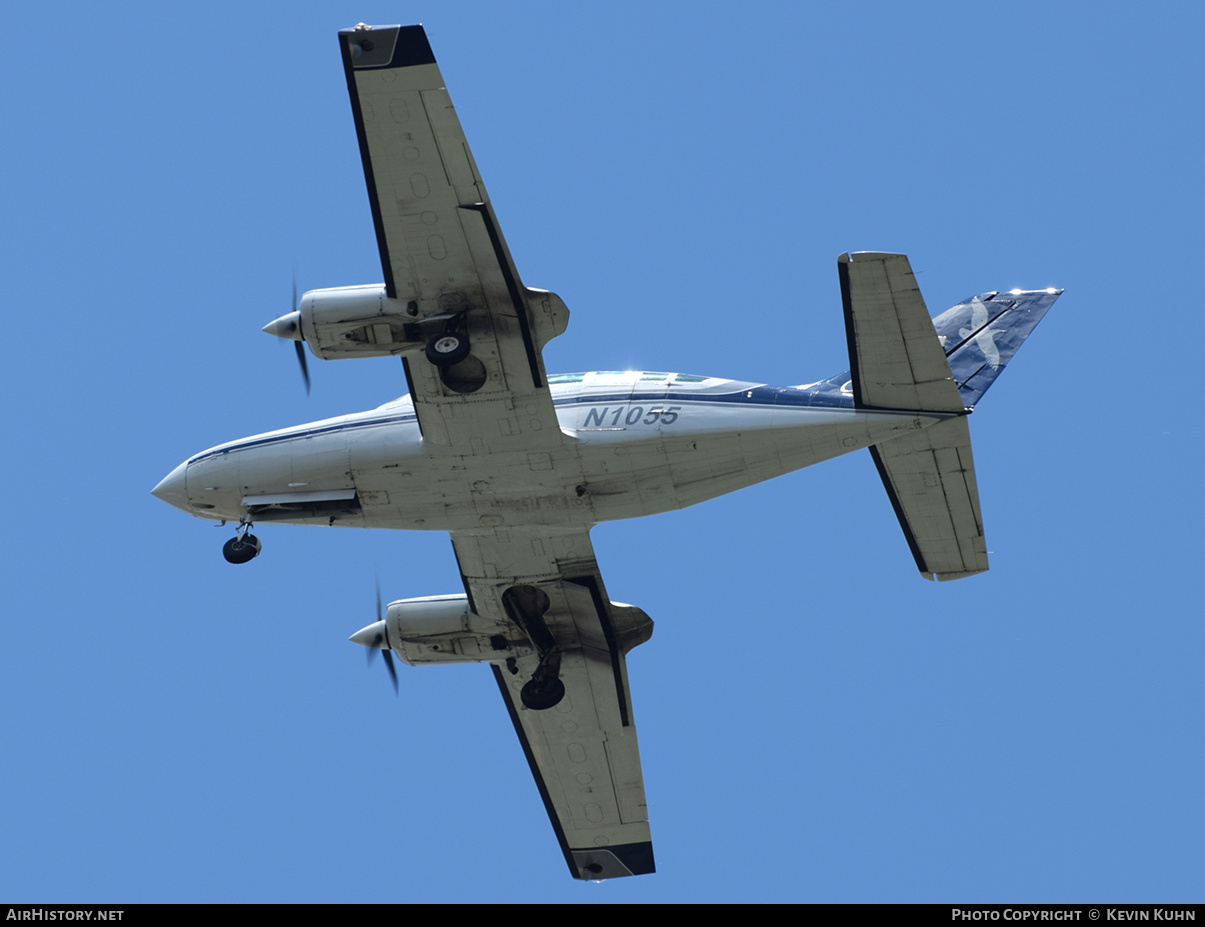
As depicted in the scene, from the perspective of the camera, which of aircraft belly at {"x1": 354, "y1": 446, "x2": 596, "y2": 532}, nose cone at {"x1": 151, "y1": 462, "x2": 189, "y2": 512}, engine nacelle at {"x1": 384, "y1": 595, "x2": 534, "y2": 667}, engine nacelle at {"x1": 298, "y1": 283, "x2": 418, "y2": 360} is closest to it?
engine nacelle at {"x1": 298, "y1": 283, "x2": 418, "y2": 360}

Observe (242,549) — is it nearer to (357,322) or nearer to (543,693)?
(357,322)

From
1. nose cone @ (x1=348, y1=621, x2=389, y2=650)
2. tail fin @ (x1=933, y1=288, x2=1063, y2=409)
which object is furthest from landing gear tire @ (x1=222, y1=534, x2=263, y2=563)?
tail fin @ (x1=933, y1=288, x2=1063, y2=409)

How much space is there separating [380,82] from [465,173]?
6.35 feet

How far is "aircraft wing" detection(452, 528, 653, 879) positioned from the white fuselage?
152 centimetres

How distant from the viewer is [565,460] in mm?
27719

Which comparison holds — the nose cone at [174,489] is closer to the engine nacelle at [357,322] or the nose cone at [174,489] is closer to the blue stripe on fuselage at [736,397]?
the blue stripe on fuselage at [736,397]

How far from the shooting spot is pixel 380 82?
24328 mm

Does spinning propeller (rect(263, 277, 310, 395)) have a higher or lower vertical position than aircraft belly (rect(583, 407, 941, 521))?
higher

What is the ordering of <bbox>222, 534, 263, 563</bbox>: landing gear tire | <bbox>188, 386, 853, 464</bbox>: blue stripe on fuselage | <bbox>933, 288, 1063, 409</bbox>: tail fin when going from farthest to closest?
<bbox>222, 534, 263, 563</bbox>: landing gear tire → <bbox>933, 288, 1063, 409</bbox>: tail fin → <bbox>188, 386, 853, 464</bbox>: blue stripe on fuselage

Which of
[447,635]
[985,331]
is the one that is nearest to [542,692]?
[447,635]

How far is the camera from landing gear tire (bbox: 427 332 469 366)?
85.4 feet

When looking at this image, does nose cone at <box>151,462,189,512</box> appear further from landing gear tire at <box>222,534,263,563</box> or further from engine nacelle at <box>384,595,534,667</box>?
engine nacelle at <box>384,595,534,667</box>

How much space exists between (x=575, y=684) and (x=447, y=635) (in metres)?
2.96

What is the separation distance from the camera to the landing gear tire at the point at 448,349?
26.0 meters
